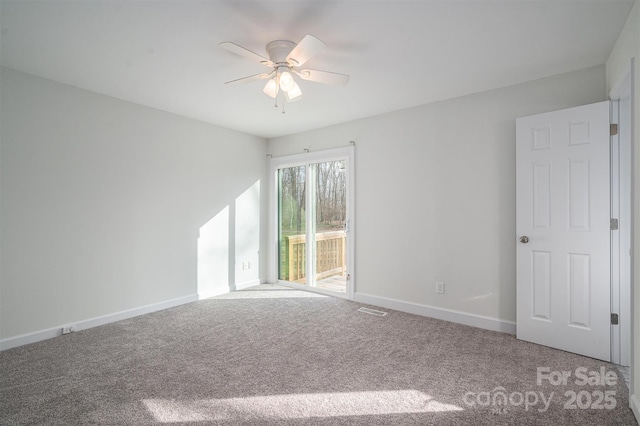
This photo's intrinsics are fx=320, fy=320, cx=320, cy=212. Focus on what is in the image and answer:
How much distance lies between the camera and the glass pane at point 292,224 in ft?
17.1

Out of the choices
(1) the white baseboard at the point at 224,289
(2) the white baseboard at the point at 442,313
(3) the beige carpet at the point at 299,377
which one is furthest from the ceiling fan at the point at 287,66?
(1) the white baseboard at the point at 224,289

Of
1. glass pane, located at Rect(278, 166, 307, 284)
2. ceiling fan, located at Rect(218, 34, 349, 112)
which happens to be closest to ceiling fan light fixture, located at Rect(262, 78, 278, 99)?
ceiling fan, located at Rect(218, 34, 349, 112)

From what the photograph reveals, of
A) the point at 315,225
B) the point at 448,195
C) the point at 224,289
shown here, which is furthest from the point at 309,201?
the point at 448,195

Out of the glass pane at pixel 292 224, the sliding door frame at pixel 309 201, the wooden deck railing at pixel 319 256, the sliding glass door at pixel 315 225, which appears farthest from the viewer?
the glass pane at pixel 292 224

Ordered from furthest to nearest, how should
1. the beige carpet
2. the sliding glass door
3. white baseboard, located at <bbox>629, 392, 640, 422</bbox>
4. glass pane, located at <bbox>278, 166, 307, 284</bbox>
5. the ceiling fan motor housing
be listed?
glass pane, located at <bbox>278, 166, 307, 284</bbox>
the sliding glass door
the ceiling fan motor housing
the beige carpet
white baseboard, located at <bbox>629, 392, 640, 422</bbox>

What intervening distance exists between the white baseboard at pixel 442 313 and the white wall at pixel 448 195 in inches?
1.7

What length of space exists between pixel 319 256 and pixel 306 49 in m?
3.41

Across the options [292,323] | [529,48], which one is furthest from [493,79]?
[292,323]

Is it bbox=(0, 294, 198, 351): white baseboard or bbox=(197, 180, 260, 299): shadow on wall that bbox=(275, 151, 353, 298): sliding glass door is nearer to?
bbox=(197, 180, 260, 299): shadow on wall

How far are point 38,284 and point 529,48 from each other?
4.76 m

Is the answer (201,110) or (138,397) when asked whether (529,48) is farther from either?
(138,397)

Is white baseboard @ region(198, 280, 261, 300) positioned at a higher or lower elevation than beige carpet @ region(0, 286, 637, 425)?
higher

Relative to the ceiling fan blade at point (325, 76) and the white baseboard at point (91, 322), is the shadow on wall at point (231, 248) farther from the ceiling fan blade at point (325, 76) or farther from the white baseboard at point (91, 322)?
the ceiling fan blade at point (325, 76)

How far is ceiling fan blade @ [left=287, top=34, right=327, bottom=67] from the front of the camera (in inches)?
78.6
